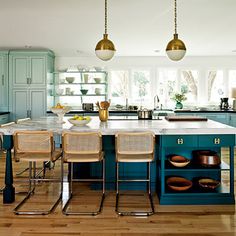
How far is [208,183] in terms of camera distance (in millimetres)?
3801

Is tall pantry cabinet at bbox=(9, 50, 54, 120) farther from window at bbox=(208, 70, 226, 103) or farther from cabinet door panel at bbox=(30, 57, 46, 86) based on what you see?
window at bbox=(208, 70, 226, 103)

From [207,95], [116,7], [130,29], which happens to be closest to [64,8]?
[116,7]

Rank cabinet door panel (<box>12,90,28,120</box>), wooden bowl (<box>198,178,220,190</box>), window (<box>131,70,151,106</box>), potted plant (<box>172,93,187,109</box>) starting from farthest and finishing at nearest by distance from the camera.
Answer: window (<box>131,70,151,106</box>) < potted plant (<box>172,93,187,109</box>) < cabinet door panel (<box>12,90,28,120</box>) < wooden bowl (<box>198,178,220,190</box>)

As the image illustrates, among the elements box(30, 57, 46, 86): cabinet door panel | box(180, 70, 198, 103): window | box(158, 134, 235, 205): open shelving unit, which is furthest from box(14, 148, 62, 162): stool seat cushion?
box(180, 70, 198, 103): window

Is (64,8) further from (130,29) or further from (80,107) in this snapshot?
(80,107)

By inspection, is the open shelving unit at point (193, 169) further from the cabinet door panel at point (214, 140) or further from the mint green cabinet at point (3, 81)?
the mint green cabinet at point (3, 81)

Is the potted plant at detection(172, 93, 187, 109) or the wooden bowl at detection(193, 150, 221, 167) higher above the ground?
the potted plant at detection(172, 93, 187, 109)

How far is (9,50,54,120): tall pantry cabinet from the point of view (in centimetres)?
771

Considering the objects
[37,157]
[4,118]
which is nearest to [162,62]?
[4,118]

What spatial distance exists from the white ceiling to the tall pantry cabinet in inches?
19.0

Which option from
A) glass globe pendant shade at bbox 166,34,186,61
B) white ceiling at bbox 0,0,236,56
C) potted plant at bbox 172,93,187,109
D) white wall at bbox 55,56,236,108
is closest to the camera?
glass globe pendant shade at bbox 166,34,186,61

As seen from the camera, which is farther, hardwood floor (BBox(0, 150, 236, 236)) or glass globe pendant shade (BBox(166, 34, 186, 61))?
glass globe pendant shade (BBox(166, 34, 186, 61))

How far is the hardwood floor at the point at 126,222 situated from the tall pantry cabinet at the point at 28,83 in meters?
4.27

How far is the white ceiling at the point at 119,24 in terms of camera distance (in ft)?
13.7
